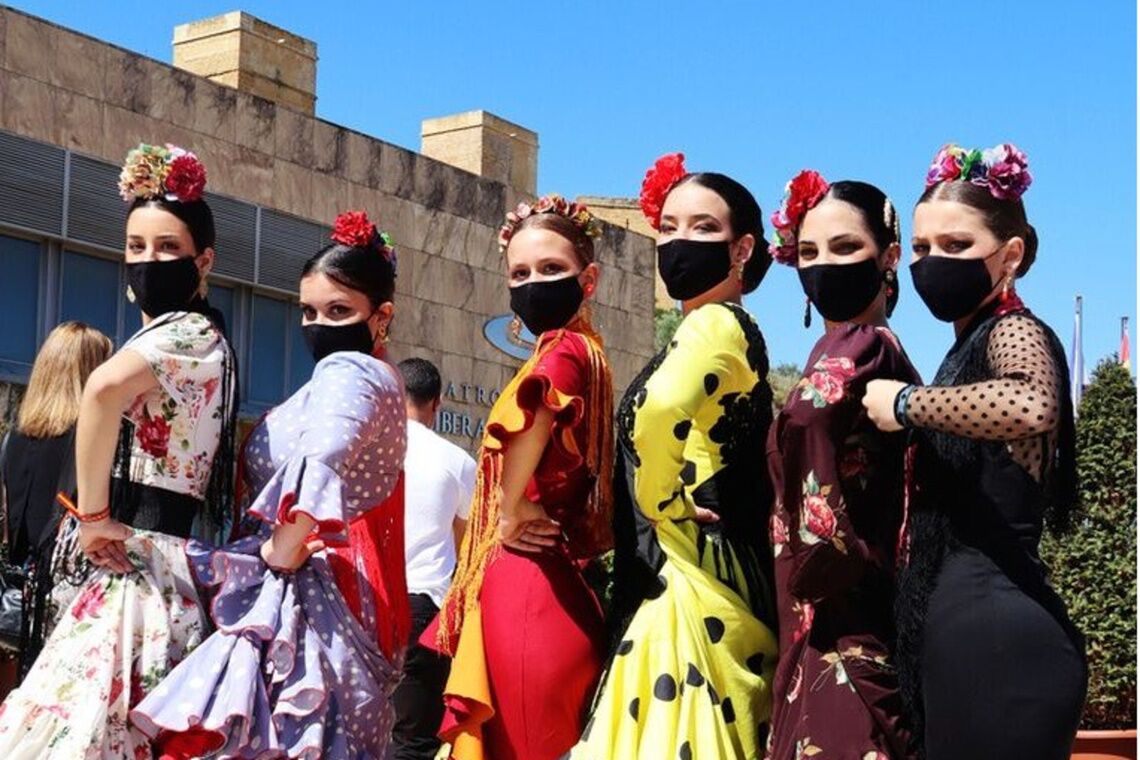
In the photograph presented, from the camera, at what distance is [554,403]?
14.6 ft

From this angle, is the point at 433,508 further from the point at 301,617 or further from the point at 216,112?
the point at 216,112

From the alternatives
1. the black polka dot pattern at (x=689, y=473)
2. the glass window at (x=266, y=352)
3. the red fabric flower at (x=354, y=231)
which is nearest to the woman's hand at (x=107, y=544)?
the red fabric flower at (x=354, y=231)

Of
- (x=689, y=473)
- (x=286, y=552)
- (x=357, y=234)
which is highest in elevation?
(x=357, y=234)

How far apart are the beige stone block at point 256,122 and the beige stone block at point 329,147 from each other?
2.28ft

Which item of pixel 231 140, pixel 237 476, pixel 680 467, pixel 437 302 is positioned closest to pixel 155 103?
pixel 231 140

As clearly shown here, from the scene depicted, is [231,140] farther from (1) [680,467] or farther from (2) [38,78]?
(1) [680,467]

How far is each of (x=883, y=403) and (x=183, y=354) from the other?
6.65ft

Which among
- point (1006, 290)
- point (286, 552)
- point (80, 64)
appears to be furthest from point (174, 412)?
point (80, 64)

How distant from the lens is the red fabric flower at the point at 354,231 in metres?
5.03

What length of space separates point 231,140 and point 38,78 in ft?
7.44

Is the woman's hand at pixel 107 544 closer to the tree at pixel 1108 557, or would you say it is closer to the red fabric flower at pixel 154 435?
the red fabric flower at pixel 154 435

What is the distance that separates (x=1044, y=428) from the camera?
3.41 metres

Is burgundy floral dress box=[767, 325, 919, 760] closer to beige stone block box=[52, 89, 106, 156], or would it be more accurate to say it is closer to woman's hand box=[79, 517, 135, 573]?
woman's hand box=[79, 517, 135, 573]

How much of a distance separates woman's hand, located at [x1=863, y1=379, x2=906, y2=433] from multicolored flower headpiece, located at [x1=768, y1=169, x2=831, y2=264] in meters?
0.69
